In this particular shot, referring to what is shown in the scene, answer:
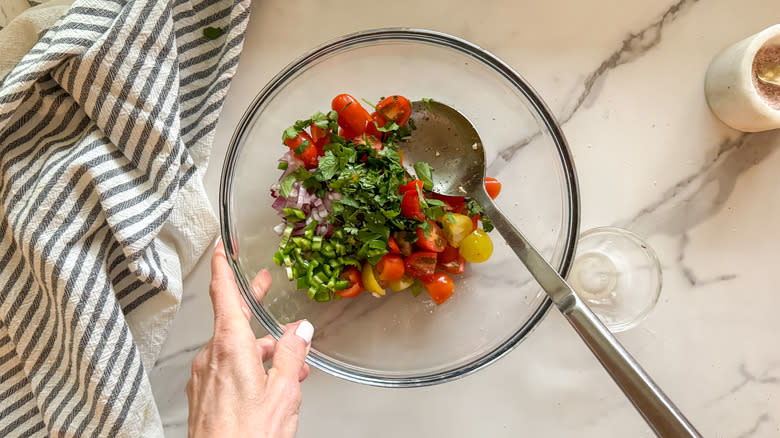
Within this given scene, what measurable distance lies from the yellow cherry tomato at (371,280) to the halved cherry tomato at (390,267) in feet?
0.05

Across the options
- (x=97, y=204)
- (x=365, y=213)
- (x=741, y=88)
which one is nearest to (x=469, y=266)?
(x=365, y=213)

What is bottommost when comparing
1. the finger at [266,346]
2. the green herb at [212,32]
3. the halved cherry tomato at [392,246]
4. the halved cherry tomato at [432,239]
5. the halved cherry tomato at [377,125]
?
the finger at [266,346]

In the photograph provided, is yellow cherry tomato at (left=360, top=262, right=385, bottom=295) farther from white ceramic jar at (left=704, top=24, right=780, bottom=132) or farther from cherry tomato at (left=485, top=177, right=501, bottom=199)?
white ceramic jar at (left=704, top=24, right=780, bottom=132)

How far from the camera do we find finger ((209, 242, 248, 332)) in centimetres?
97

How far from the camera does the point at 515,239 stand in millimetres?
1028

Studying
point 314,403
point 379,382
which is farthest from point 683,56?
point 314,403

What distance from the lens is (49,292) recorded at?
1.05 metres

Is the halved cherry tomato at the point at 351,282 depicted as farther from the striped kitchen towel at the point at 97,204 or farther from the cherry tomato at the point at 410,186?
the striped kitchen towel at the point at 97,204

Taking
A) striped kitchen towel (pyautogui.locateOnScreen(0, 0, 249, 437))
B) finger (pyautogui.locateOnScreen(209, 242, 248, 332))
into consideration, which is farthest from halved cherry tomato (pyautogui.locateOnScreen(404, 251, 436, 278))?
striped kitchen towel (pyautogui.locateOnScreen(0, 0, 249, 437))

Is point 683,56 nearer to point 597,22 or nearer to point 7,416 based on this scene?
point 597,22

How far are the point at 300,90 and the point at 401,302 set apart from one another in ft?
1.74

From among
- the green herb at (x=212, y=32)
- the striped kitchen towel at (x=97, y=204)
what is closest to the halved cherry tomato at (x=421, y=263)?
the striped kitchen towel at (x=97, y=204)

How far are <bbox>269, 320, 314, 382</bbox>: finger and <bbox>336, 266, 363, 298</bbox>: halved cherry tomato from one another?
0.10 metres

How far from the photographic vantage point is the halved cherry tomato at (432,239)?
104cm
